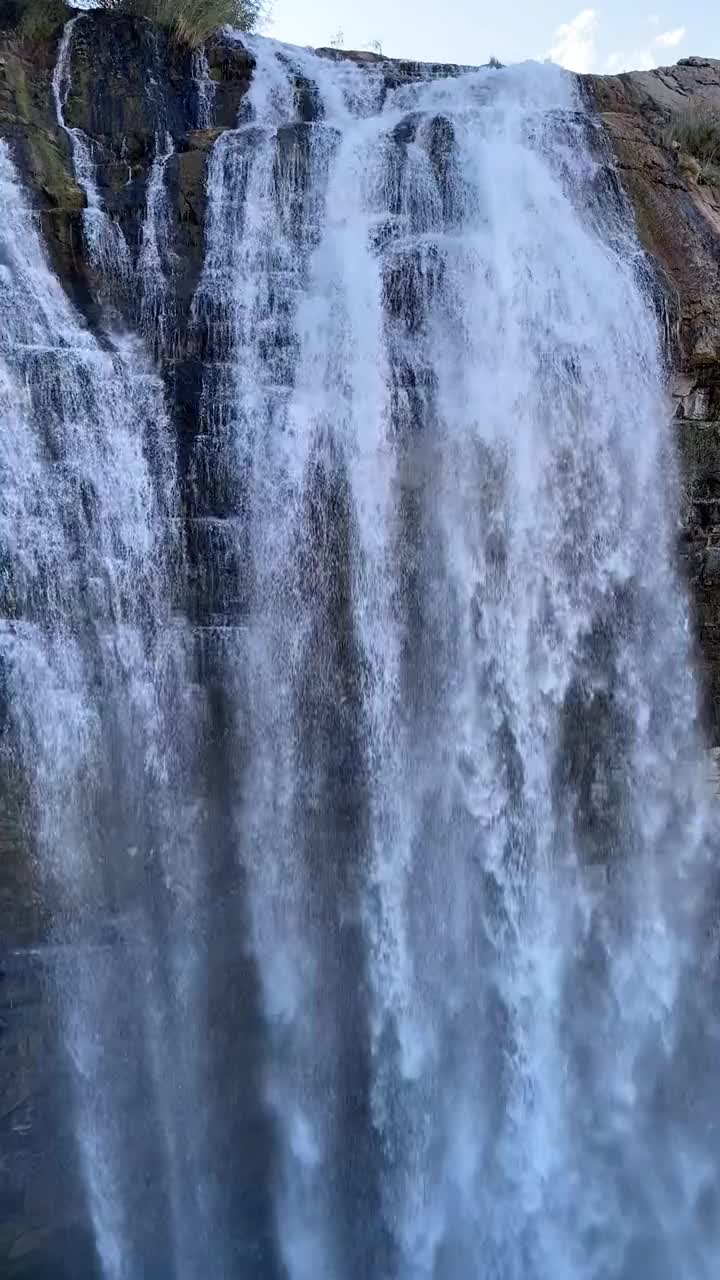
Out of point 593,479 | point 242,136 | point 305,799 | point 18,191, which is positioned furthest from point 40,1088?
point 242,136

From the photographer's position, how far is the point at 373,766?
8.45 meters

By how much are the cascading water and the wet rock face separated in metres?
0.29

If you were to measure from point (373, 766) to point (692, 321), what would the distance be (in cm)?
507

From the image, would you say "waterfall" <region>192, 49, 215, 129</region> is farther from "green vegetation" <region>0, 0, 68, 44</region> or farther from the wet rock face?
the wet rock face

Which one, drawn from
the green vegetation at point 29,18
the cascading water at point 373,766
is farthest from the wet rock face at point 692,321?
the green vegetation at point 29,18

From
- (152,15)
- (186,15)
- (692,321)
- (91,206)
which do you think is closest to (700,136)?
(692,321)

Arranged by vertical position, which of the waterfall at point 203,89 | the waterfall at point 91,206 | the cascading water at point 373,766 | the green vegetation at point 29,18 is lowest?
the cascading water at point 373,766

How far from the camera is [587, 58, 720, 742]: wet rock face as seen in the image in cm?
927

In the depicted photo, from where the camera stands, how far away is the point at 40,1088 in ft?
26.0

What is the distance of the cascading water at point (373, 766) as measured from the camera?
8.03 meters

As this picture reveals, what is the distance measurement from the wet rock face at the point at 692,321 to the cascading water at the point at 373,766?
0.95 ft

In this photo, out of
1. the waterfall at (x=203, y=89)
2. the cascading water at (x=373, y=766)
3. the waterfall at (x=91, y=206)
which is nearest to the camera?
the cascading water at (x=373, y=766)

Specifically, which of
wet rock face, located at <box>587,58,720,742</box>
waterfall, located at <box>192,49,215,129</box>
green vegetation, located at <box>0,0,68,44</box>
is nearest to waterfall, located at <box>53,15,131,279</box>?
green vegetation, located at <box>0,0,68,44</box>

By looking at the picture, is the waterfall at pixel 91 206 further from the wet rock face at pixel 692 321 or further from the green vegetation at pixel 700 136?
the green vegetation at pixel 700 136
